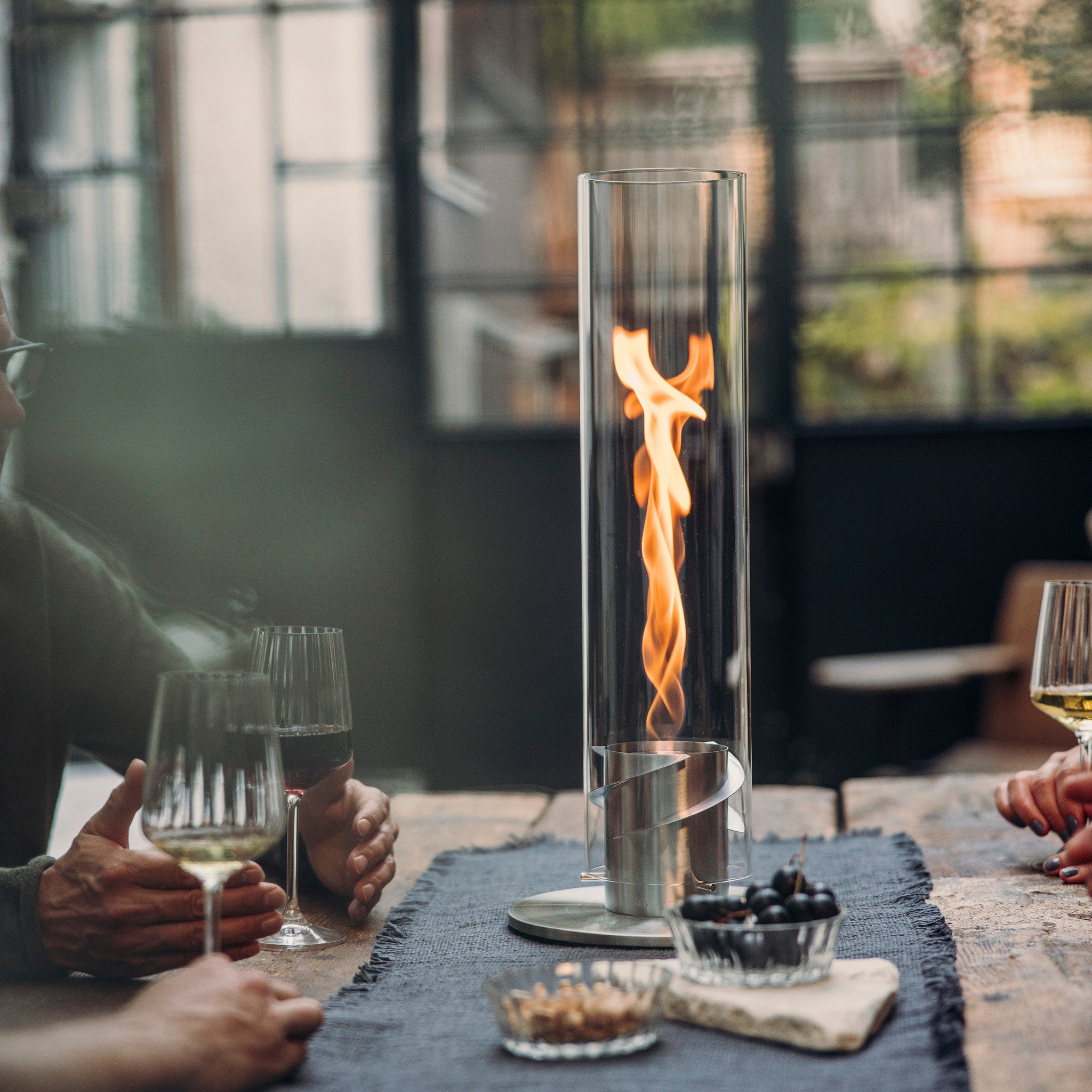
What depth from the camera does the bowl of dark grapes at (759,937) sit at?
79cm

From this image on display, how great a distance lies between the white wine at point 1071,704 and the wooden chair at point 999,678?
1819mm

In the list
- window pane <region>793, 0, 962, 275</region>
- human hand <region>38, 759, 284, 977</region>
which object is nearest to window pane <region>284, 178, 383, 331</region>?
window pane <region>793, 0, 962, 275</region>

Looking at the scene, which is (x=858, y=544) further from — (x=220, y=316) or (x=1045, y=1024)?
(x=1045, y=1024)

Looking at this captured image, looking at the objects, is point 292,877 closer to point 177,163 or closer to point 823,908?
point 823,908

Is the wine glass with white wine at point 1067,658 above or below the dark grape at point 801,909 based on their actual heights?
above

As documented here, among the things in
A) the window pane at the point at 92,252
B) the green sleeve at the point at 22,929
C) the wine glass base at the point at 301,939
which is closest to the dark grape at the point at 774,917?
the wine glass base at the point at 301,939

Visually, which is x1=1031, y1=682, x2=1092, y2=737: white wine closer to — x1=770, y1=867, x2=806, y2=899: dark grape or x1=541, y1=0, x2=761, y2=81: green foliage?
x1=770, y1=867, x2=806, y2=899: dark grape

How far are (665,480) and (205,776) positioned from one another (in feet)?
1.68

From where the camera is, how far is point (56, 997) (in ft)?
2.97

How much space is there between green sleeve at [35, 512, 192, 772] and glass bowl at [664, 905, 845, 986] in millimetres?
817

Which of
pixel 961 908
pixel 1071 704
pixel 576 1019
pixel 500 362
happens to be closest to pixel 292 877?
pixel 576 1019

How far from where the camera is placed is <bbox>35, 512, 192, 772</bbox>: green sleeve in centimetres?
145

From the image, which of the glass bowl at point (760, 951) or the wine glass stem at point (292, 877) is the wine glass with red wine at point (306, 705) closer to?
the wine glass stem at point (292, 877)

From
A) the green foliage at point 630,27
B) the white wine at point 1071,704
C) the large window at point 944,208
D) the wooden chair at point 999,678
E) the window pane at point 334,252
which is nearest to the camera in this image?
the white wine at point 1071,704
